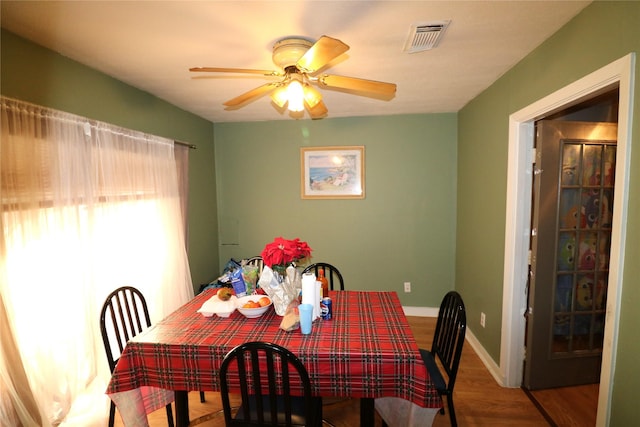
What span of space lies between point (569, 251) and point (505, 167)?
29.2 inches

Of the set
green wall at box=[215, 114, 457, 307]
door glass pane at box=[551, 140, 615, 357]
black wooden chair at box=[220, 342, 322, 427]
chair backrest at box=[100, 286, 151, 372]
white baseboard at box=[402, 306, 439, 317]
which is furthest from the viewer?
white baseboard at box=[402, 306, 439, 317]

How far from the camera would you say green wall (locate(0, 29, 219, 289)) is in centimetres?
165

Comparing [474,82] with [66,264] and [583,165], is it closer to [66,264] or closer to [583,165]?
[583,165]

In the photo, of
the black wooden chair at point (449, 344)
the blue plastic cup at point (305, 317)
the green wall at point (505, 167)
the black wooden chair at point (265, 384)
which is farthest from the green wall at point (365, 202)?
the black wooden chair at point (265, 384)

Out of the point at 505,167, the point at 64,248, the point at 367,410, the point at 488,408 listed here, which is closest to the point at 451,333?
the point at 367,410

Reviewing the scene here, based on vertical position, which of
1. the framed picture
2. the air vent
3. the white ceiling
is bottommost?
the framed picture

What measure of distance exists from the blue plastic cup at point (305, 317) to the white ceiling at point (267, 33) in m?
1.37

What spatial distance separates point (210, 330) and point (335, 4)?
1.74 meters

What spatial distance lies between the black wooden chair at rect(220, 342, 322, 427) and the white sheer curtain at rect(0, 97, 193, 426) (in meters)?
1.18

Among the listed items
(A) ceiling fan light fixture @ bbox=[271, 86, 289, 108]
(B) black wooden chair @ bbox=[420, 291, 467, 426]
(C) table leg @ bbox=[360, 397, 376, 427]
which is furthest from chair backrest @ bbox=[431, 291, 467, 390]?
(A) ceiling fan light fixture @ bbox=[271, 86, 289, 108]

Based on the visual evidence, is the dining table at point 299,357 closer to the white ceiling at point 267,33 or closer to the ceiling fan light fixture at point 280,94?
the ceiling fan light fixture at point 280,94

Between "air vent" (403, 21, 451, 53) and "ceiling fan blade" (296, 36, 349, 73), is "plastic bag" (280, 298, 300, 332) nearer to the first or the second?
"ceiling fan blade" (296, 36, 349, 73)

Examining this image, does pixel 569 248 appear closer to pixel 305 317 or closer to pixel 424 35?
pixel 424 35

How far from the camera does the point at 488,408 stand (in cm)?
212
